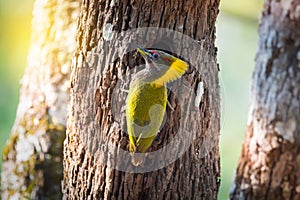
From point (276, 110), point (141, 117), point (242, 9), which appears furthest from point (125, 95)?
point (242, 9)

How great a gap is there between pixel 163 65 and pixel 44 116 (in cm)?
116

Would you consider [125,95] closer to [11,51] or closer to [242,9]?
[242,9]

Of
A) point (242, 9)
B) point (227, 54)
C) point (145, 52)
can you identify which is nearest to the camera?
point (145, 52)

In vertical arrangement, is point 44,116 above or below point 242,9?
below

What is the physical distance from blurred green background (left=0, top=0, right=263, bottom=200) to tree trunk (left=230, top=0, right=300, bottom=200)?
3.21 metres

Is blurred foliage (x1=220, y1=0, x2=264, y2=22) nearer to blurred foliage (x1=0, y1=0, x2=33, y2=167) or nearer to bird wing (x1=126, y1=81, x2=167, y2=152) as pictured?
blurred foliage (x1=0, y1=0, x2=33, y2=167)

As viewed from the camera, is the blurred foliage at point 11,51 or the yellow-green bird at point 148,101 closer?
the yellow-green bird at point 148,101

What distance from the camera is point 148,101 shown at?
2447 millimetres

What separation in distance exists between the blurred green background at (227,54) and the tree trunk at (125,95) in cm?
279

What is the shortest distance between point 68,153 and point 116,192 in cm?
32

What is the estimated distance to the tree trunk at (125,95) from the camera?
7.77 feet

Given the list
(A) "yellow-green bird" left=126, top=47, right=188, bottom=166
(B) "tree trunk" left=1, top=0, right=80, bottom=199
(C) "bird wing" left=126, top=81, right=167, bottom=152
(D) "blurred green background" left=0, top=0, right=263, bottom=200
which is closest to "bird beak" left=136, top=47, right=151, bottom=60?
(A) "yellow-green bird" left=126, top=47, right=188, bottom=166

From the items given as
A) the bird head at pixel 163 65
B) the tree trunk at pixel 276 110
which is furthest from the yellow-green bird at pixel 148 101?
the tree trunk at pixel 276 110

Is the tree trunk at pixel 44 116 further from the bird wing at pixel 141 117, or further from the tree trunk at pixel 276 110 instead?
the tree trunk at pixel 276 110
